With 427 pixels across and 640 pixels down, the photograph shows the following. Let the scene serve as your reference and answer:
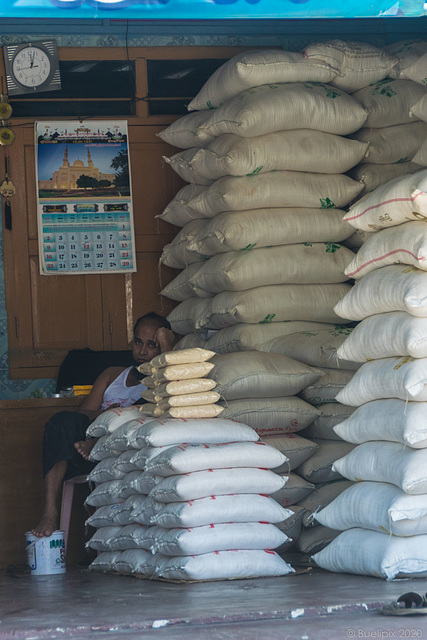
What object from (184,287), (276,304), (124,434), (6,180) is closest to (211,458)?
(124,434)

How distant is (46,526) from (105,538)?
38 cm

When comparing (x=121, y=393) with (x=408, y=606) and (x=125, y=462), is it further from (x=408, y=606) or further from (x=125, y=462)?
(x=408, y=606)

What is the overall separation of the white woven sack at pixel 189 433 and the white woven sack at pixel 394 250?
2.40ft

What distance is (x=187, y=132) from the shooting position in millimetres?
4867

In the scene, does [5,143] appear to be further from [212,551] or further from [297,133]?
[212,551]

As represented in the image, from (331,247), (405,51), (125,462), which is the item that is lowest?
(125,462)

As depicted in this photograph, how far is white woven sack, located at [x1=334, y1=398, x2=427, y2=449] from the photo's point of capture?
3.08 m

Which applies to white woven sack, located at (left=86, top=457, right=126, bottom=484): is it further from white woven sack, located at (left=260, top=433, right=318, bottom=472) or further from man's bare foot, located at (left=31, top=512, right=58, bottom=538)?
white woven sack, located at (left=260, top=433, right=318, bottom=472)

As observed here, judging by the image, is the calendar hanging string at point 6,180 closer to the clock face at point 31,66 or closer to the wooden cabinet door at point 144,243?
the clock face at point 31,66

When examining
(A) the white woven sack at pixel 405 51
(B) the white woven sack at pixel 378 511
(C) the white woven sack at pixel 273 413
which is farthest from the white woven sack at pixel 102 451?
(A) the white woven sack at pixel 405 51

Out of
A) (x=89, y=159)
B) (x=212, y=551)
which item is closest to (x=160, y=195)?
(x=89, y=159)

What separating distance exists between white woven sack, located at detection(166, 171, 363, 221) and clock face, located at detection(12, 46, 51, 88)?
119 centimetres

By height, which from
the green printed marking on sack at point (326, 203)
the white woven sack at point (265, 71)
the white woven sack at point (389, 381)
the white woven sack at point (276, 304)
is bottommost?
the white woven sack at point (389, 381)

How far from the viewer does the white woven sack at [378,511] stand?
119 inches
